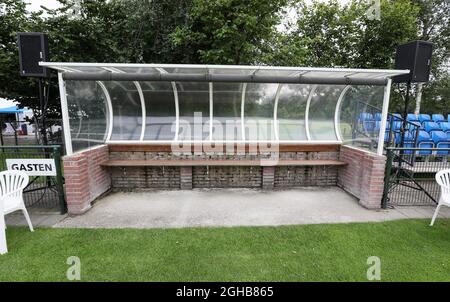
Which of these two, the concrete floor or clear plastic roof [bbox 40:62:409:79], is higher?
clear plastic roof [bbox 40:62:409:79]

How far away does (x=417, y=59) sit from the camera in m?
5.45

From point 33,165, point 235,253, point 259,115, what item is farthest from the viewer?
point 259,115

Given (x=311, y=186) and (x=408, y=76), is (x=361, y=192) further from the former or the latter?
(x=408, y=76)

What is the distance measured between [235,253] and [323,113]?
176 inches

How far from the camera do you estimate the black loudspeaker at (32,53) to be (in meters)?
4.73

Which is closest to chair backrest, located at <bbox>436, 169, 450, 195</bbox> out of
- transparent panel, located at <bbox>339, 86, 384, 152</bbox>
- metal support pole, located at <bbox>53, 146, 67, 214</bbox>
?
transparent panel, located at <bbox>339, 86, 384, 152</bbox>

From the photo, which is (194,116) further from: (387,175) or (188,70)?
(387,175)

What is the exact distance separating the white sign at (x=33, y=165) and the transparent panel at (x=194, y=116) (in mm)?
2641

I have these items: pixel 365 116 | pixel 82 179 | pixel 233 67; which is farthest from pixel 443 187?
pixel 82 179

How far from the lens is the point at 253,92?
20.0ft

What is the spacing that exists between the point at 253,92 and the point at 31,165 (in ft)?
15.5

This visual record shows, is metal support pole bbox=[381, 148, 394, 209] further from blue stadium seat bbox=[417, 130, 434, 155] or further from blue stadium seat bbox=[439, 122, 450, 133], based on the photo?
blue stadium seat bbox=[439, 122, 450, 133]

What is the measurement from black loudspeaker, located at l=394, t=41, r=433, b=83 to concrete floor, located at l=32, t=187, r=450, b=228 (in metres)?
2.83

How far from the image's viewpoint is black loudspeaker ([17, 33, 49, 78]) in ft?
15.5
